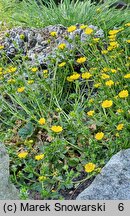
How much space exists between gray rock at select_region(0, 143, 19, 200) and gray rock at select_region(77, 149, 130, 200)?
1.26 feet

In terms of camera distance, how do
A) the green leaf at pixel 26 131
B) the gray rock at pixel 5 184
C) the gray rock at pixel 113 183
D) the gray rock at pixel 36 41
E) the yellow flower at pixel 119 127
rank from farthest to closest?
the gray rock at pixel 36 41 < the green leaf at pixel 26 131 < the yellow flower at pixel 119 127 < the gray rock at pixel 5 184 < the gray rock at pixel 113 183

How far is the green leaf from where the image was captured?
3442mm

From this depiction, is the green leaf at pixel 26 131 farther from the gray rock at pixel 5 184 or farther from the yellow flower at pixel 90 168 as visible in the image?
the yellow flower at pixel 90 168

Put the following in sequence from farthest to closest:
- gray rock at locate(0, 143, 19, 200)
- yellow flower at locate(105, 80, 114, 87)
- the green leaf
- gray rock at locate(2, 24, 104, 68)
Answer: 1. gray rock at locate(2, 24, 104, 68)
2. the green leaf
3. yellow flower at locate(105, 80, 114, 87)
4. gray rock at locate(0, 143, 19, 200)

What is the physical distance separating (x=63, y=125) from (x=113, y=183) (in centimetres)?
78

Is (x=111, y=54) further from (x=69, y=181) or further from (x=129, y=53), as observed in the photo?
(x=69, y=181)

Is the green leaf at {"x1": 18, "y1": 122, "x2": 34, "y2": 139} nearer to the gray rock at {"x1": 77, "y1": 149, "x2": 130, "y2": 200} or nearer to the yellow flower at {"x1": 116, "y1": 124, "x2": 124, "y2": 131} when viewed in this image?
the yellow flower at {"x1": 116, "y1": 124, "x2": 124, "y2": 131}

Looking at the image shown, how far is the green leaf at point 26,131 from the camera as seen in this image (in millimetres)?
3442

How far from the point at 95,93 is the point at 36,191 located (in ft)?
3.62

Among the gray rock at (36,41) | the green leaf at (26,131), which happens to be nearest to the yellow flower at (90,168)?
the green leaf at (26,131)

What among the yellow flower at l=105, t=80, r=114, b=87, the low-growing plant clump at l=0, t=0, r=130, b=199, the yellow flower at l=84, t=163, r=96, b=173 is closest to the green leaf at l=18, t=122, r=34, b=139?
the low-growing plant clump at l=0, t=0, r=130, b=199

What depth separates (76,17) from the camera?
5.17 meters

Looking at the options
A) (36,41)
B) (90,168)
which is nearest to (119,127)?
(90,168)

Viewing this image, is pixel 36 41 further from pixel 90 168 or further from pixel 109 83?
pixel 90 168
